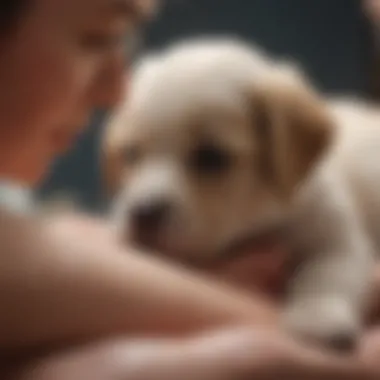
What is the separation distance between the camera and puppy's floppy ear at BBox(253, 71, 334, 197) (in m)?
0.88

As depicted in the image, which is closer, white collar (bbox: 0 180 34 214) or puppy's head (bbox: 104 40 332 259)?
puppy's head (bbox: 104 40 332 259)

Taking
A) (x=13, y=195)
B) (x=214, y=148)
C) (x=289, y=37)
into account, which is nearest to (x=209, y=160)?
(x=214, y=148)

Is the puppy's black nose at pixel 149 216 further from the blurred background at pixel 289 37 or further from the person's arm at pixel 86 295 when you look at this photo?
the blurred background at pixel 289 37

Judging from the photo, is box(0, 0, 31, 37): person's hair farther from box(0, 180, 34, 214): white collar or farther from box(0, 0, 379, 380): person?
box(0, 180, 34, 214): white collar

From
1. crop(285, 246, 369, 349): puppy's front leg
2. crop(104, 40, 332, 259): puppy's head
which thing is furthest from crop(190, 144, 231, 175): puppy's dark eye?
crop(285, 246, 369, 349): puppy's front leg

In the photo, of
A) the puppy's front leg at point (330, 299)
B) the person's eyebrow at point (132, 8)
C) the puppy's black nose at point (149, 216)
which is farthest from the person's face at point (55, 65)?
the puppy's front leg at point (330, 299)

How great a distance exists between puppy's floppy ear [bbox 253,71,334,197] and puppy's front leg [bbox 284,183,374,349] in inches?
1.8

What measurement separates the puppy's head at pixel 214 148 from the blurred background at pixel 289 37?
0.72m

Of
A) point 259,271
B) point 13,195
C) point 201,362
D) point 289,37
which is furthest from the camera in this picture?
point 289,37

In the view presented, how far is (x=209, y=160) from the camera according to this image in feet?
2.89

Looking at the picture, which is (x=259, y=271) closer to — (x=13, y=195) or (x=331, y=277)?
(x=331, y=277)

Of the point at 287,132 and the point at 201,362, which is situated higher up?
the point at 287,132

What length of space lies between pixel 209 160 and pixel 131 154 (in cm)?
8

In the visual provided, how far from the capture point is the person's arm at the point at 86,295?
64 cm
